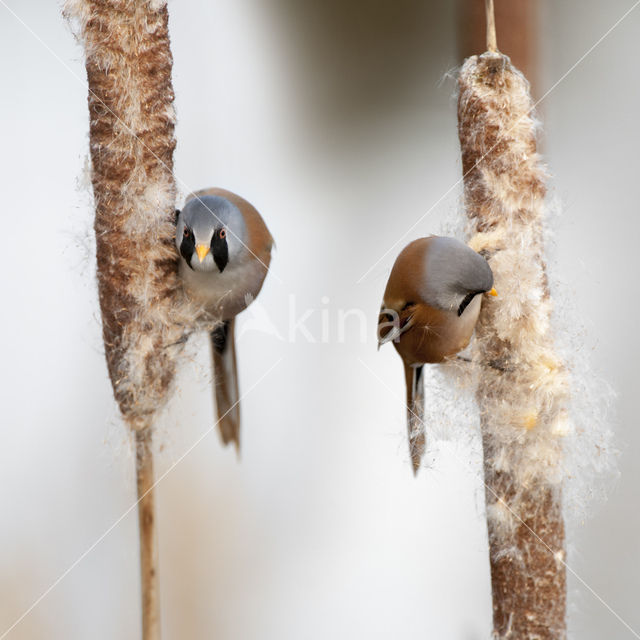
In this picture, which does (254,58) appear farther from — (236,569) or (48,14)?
(236,569)

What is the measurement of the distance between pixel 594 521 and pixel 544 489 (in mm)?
112

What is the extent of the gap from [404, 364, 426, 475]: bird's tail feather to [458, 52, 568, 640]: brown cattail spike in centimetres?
5

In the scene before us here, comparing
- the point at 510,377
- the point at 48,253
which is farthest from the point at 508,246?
the point at 48,253

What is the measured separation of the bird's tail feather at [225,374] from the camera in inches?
19.7

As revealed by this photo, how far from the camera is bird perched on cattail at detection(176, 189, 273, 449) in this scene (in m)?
0.41

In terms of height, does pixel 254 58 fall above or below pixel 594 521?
above

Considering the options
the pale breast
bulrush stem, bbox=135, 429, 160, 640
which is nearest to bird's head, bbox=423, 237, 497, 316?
the pale breast

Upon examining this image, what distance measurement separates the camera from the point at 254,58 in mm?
568

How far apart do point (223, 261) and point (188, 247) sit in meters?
0.02

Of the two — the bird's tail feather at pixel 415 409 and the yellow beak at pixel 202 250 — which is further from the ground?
the yellow beak at pixel 202 250

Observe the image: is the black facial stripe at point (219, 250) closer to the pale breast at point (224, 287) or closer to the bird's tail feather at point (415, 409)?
the pale breast at point (224, 287)

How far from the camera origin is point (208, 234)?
15.9 inches

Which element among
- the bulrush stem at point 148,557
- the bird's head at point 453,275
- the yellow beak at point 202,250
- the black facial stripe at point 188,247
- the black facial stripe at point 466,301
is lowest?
the bulrush stem at point 148,557

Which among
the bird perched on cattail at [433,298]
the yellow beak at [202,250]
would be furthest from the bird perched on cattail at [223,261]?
the bird perched on cattail at [433,298]
